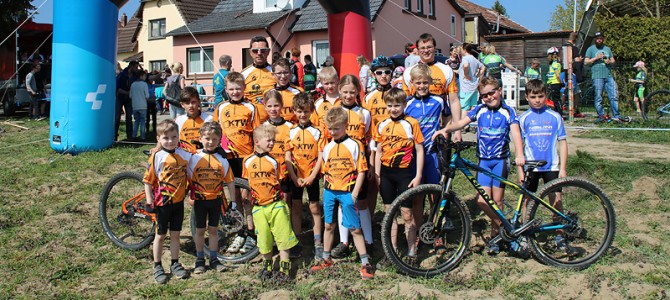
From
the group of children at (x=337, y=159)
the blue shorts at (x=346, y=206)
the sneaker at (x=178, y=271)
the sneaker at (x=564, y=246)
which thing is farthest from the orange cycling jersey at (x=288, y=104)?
the sneaker at (x=564, y=246)

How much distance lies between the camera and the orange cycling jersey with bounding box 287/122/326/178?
5422 millimetres

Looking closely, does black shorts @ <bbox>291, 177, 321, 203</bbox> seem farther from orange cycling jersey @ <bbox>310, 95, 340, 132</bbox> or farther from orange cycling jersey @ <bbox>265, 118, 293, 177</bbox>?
orange cycling jersey @ <bbox>310, 95, 340, 132</bbox>

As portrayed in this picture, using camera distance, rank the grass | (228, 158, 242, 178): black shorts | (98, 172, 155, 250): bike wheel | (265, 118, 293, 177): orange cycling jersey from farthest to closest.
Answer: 1. (98, 172, 155, 250): bike wheel
2. (228, 158, 242, 178): black shorts
3. (265, 118, 293, 177): orange cycling jersey
4. the grass

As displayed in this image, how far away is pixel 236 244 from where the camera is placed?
19.2 feet

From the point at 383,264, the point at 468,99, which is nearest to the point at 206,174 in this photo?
the point at 383,264

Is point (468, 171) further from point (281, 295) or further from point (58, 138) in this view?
point (58, 138)

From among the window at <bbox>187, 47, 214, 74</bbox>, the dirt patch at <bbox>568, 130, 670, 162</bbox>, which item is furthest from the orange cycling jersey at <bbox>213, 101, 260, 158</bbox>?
the window at <bbox>187, 47, 214, 74</bbox>

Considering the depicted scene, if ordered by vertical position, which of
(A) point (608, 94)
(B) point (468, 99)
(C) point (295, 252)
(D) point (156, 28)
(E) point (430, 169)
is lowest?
(C) point (295, 252)

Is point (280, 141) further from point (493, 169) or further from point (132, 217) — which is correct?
point (493, 169)

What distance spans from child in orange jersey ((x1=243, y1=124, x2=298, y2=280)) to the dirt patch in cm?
569

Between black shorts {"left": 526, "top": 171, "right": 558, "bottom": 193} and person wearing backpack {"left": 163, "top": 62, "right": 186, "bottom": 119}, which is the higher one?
person wearing backpack {"left": 163, "top": 62, "right": 186, "bottom": 119}

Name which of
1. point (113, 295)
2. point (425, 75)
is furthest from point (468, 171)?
point (113, 295)

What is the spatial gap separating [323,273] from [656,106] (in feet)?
34.3

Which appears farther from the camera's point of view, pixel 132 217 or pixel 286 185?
pixel 132 217
